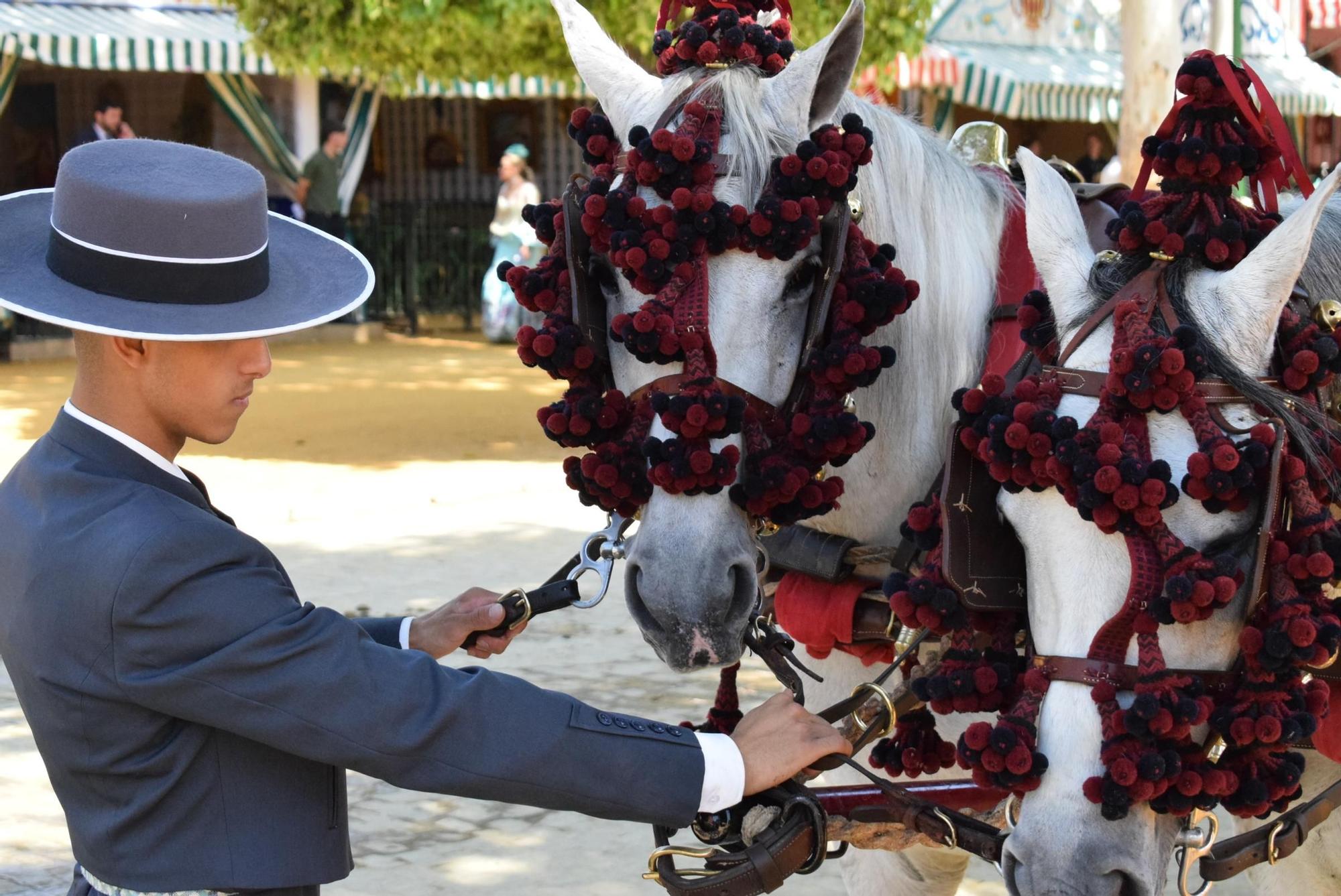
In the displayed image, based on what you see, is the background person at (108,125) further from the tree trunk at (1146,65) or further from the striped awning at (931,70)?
the tree trunk at (1146,65)

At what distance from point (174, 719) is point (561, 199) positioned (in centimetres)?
127

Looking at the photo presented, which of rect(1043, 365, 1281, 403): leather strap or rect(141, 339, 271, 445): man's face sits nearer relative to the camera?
rect(141, 339, 271, 445): man's face

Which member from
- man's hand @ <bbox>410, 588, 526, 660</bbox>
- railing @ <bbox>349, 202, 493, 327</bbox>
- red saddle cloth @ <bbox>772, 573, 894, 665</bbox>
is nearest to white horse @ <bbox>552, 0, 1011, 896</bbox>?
red saddle cloth @ <bbox>772, 573, 894, 665</bbox>

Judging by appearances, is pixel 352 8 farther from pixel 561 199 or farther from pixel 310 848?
pixel 310 848

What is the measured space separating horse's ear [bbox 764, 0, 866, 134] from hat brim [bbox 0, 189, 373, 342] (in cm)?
89

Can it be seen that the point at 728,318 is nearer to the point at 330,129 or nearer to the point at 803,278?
the point at 803,278

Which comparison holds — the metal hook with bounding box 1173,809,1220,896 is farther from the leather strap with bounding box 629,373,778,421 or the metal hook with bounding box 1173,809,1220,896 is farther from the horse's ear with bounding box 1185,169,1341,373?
the leather strap with bounding box 629,373,778,421

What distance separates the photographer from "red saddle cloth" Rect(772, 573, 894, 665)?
2.77 metres

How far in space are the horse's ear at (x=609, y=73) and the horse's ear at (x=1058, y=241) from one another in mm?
770

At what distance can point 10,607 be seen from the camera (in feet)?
6.28

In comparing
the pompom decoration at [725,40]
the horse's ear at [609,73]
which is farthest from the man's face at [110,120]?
the pompom decoration at [725,40]

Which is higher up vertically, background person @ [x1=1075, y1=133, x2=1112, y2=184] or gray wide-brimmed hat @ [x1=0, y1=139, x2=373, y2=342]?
gray wide-brimmed hat @ [x1=0, y1=139, x2=373, y2=342]

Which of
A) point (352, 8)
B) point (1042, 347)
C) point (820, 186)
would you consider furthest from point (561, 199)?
point (352, 8)

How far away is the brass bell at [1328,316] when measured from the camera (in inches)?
87.6
